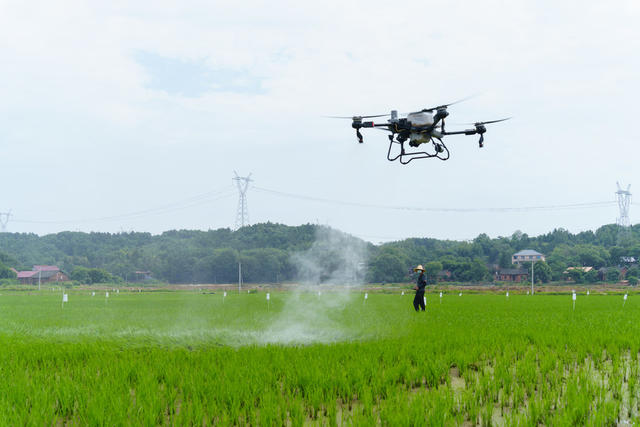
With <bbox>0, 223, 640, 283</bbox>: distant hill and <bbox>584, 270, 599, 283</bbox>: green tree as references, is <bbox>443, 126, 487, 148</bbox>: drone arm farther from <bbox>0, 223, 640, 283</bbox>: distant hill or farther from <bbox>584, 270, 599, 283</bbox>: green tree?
<bbox>584, 270, 599, 283</bbox>: green tree

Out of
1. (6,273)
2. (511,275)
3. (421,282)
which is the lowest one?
(511,275)

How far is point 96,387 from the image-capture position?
29.0 feet

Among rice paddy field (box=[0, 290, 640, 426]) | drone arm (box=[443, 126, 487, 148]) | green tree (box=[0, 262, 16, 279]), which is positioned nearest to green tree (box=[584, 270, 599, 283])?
rice paddy field (box=[0, 290, 640, 426])

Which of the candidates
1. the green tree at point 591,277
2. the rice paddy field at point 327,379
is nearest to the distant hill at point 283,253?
the green tree at point 591,277

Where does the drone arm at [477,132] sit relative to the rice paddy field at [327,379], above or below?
above

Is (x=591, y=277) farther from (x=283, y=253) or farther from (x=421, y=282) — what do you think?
(x=421, y=282)

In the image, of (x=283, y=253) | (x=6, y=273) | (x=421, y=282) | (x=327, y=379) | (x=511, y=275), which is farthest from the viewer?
(x=511, y=275)

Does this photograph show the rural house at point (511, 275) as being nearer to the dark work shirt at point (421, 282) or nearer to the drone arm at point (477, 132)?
the dark work shirt at point (421, 282)

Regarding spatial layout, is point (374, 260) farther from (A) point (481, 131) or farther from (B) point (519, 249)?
(B) point (519, 249)

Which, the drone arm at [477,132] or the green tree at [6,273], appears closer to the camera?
the drone arm at [477,132]

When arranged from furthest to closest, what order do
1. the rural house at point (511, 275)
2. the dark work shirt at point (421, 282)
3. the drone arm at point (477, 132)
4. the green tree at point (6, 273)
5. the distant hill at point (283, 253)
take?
the rural house at point (511, 275) < the green tree at point (6, 273) < the distant hill at point (283, 253) < the dark work shirt at point (421, 282) < the drone arm at point (477, 132)

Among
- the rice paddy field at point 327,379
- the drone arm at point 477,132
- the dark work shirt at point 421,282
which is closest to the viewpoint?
the rice paddy field at point 327,379

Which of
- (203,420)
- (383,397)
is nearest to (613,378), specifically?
(383,397)

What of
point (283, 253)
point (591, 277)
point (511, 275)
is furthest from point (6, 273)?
point (591, 277)
